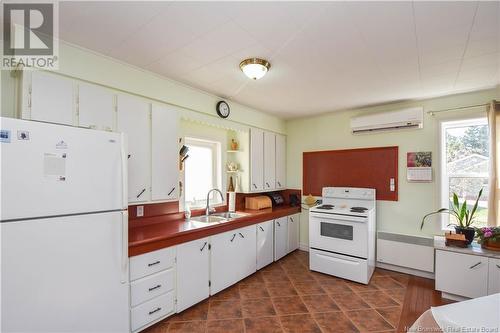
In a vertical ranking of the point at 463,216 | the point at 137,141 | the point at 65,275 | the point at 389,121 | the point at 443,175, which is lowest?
the point at 65,275

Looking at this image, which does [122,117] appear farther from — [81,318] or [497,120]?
[497,120]

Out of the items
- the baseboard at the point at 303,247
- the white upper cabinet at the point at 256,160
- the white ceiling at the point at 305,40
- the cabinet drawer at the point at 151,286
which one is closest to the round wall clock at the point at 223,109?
the white ceiling at the point at 305,40

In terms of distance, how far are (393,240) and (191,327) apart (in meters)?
2.79

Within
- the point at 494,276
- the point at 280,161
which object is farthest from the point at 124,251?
the point at 494,276

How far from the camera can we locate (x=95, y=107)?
1.99 meters

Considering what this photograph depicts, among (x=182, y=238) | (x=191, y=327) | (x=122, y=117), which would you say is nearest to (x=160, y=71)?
(x=122, y=117)

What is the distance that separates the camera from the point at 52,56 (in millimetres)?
1798

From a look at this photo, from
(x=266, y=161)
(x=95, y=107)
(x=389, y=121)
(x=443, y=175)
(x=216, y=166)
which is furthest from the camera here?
(x=266, y=161)

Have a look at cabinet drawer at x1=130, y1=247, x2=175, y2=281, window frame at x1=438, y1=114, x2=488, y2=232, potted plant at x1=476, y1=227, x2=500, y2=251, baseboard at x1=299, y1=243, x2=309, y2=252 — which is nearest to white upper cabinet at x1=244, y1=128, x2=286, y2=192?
baseboard at x1=299, y1=243, x2=309, y2=252

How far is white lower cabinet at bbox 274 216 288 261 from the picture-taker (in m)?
3.62

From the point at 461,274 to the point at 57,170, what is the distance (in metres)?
3.71

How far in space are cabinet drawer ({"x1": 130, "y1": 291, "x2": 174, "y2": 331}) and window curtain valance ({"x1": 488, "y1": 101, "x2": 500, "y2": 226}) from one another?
3530mm

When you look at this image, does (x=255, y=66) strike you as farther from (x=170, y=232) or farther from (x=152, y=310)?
(x=152, y=310)

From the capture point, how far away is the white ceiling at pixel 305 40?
1474mm
